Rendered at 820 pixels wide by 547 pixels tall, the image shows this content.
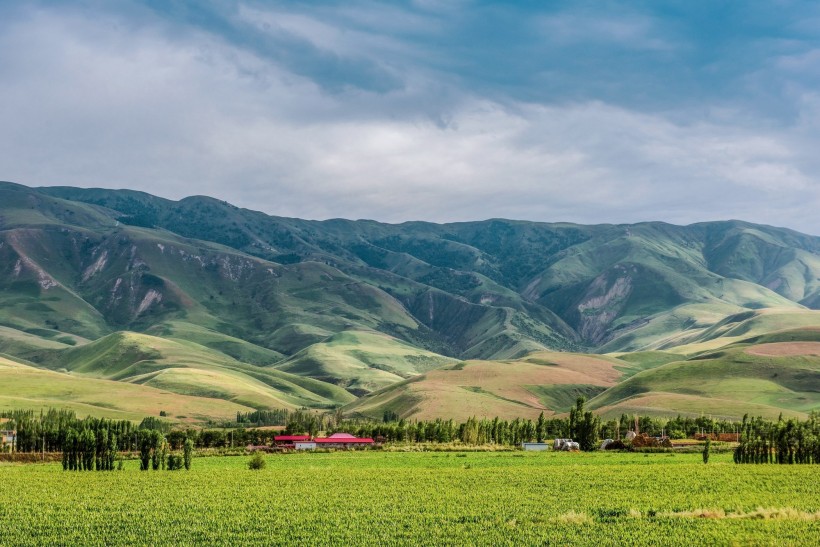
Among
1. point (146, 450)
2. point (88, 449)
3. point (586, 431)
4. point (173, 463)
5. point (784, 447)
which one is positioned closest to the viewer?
point (173, 463)

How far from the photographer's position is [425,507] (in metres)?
59.3

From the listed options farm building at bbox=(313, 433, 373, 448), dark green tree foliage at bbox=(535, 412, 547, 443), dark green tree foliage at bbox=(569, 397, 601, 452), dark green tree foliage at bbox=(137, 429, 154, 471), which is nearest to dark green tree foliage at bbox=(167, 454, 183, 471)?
dark green tree foliage at bbox=(137, 429, 154, 471)

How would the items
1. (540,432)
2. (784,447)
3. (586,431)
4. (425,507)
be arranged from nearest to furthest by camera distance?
(425,507) < (784,447) < (586,431) < (540,432)

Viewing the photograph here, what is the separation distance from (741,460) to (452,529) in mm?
73998

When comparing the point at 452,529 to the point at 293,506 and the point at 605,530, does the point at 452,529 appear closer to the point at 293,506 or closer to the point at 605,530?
the point at 605,530

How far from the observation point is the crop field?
159ft

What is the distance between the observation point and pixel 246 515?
→ 56.9 metres

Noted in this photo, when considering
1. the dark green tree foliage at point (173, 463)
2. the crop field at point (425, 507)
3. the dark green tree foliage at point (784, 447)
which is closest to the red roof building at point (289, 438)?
the dark green tree foliage at point (173, 463)

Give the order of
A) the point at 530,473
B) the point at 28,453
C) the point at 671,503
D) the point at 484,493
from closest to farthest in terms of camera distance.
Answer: the point at 671,503, the point at 484,493, the point at 530,473, the point at 28,453

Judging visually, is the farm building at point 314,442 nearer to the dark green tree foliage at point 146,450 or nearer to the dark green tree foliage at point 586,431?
the dark green tree foliage at point 586,431

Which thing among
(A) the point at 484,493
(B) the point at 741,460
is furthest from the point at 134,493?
(B) the point at 741,460

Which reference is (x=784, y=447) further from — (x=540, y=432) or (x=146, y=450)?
(x=146, y=450)

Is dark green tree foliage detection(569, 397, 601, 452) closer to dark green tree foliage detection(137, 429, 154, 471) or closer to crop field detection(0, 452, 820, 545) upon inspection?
crop field detection(0, 452, 820, 545)

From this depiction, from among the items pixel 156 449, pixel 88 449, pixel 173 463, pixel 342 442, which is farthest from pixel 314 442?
pixel 173 463
